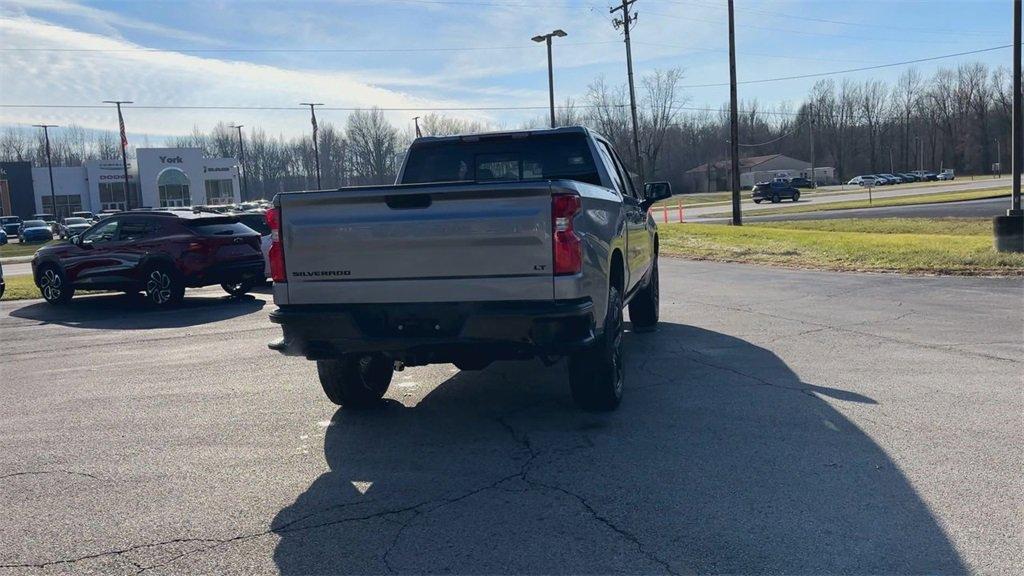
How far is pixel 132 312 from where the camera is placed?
14.1 m

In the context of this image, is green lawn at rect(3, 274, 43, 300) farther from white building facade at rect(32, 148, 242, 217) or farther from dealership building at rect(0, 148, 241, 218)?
dealership building at rect(0, 148, 241, 218)

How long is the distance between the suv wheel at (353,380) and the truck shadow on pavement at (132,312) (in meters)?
6.35

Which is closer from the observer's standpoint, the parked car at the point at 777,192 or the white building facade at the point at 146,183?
the parked car at the point at 777,192

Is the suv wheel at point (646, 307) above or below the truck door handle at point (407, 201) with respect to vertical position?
below

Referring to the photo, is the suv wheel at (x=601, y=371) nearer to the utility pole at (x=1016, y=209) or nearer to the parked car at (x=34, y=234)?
the utility pole at (x=1016, y=209)

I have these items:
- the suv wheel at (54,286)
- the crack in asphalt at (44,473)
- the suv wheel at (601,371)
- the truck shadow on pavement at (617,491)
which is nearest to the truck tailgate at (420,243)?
the suv wheel at (601,371)

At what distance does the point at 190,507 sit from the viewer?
15.1 ft

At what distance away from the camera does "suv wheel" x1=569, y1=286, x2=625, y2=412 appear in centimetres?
599

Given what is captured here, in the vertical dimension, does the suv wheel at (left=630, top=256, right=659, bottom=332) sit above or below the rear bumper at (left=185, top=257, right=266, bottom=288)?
below

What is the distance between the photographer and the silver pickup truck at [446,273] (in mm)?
5180

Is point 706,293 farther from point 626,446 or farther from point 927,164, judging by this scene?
point 927,164

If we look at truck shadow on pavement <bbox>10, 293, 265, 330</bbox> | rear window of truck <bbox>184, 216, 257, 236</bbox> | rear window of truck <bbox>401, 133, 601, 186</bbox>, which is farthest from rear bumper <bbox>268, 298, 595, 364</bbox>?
rear window of truck <bbox>184, 216, 257, 236</bbox>

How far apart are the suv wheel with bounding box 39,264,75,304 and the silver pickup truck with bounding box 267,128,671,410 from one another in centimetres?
1144

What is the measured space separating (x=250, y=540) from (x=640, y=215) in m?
5.68
